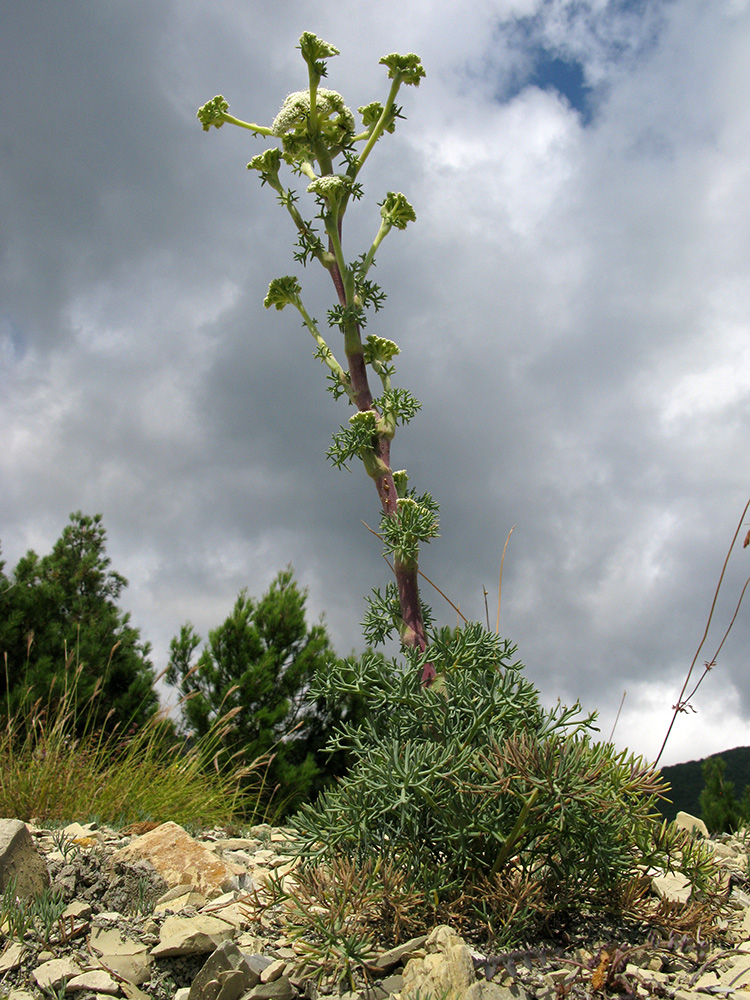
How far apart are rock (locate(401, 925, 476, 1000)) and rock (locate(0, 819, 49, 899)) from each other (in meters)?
1.85

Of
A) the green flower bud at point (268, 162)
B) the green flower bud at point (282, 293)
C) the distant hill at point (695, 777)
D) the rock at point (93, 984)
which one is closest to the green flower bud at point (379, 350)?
the green flower bud at point (282, 293)

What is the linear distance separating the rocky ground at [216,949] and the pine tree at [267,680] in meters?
5.10

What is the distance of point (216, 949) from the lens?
7.85 ft

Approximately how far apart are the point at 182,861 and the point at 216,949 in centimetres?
108

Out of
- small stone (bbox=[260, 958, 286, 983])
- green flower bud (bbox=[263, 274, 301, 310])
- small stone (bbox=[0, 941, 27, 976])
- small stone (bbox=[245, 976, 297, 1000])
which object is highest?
green flower bud (bbox=[263, 274, 301, 310])

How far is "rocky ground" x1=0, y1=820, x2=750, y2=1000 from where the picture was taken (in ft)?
7.11

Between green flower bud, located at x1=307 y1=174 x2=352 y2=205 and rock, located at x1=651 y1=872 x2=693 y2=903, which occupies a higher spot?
green flower bud, located at x1=307 y1=174 x2=352 y2=205

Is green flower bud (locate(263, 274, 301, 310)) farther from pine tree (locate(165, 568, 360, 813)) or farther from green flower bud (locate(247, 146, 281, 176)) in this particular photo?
pine tree (locate(165, 568, 360, 813))

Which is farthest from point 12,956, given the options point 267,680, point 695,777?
point 695,777

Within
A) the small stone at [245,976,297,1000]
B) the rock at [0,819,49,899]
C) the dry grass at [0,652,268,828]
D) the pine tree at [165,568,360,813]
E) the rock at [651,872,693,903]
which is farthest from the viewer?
the pine tree at [165,568,360,813]

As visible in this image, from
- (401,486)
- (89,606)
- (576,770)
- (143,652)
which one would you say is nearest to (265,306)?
(401,486)

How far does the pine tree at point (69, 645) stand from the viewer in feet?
28.5

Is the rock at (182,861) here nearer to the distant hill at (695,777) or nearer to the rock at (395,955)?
the rock at (395,955)

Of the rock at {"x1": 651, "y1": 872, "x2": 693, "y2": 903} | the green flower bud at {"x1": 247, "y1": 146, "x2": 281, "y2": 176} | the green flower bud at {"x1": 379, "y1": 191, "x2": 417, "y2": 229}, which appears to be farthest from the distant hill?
the green flower bud at {"x1": 247, "y1": 146, "x2": 281, "y2": 176}
